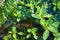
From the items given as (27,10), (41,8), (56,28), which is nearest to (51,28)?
(56,28)

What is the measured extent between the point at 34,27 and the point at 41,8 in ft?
0.64

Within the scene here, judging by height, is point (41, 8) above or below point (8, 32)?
above

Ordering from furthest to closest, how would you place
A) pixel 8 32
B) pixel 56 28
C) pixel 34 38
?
1. pixel 8 32
2. pixel 34 38
3. pixel 56 28

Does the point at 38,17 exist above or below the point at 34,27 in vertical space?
above

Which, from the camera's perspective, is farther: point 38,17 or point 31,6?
point 31,6

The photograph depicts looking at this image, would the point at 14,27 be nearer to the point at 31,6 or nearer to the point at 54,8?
the point at 31,6

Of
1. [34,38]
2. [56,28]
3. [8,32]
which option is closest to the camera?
[56,28]

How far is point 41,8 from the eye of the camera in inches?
69.9

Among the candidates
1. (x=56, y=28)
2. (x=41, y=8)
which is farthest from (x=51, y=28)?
(x=41, y=8)

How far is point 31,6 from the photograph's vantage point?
1.88 meters

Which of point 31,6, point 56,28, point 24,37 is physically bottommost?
point 24,37

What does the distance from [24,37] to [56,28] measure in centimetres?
32

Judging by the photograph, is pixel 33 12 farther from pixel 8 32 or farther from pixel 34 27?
pixel 8 32

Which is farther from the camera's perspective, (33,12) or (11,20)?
(11,20)
